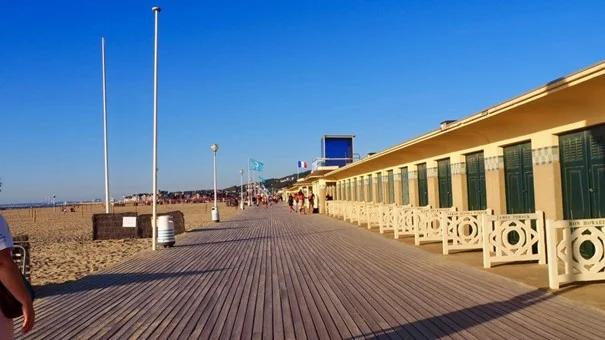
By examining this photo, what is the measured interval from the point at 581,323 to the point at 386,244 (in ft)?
26.1

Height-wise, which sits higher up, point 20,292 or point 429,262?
point 20,292

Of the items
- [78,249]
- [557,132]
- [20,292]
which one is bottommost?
Answer: [78,249]

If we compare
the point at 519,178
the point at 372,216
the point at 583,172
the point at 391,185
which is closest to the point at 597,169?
the point at 583,172

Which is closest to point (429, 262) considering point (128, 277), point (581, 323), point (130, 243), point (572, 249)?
point (572, 249)

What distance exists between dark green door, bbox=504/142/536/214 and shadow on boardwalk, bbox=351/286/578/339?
4.08 metres

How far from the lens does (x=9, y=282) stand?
259 centimetres

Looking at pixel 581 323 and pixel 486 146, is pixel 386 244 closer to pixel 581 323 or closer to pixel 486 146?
pixel 486 146

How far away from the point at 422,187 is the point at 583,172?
820 cm

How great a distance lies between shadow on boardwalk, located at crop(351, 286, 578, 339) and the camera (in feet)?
15.7

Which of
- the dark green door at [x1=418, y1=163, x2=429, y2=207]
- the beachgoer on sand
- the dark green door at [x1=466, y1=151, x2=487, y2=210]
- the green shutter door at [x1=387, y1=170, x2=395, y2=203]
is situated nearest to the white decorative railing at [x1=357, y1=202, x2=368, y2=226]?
the green shutter door at [x1=387, y1=170, x2=395, y2=203]

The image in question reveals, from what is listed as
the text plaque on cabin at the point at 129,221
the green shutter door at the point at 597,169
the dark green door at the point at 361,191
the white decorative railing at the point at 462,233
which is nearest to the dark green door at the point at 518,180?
the white decorative railing at the point at 462,233

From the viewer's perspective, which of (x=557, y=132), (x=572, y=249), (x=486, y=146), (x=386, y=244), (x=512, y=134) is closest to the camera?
(x=572, y=249)

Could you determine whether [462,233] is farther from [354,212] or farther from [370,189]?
[370,189]

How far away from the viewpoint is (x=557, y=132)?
860cm
